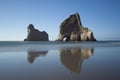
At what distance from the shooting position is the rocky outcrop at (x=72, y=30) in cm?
11546

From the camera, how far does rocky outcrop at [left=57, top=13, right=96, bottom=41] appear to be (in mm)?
115463

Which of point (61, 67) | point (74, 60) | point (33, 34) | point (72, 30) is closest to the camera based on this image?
point (61, 67)

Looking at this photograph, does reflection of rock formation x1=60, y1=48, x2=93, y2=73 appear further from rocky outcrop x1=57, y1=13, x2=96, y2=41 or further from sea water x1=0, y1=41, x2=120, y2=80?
rocky outcrop x1=57, y1=13, x2=96, y2=41

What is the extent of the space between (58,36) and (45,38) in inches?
933

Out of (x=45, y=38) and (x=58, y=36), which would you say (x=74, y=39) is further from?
(x=45, y=38)

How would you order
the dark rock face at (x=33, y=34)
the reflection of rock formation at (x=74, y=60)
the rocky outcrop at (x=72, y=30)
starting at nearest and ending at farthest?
the reflection of rock formation at (x=74, y=60), the rocky outcrop at (x=72, y=30), the dark rock face at (x=33, y=34)

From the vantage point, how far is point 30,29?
143 metres

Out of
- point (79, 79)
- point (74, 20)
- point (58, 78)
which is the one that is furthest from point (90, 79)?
point (74, 20)

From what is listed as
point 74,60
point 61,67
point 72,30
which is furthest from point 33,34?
point 61,67

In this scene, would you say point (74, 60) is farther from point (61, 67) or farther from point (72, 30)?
point (72, 30)

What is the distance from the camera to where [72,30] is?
413 feet

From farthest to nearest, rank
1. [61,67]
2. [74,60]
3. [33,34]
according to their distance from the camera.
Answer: [33,34]
[74,60]
[61,67]

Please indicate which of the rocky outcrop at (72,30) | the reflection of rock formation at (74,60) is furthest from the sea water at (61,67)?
the rocky outcrop at (72,30)

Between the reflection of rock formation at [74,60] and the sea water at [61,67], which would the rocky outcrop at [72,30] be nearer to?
the reflection of rock formation at [74,60]
